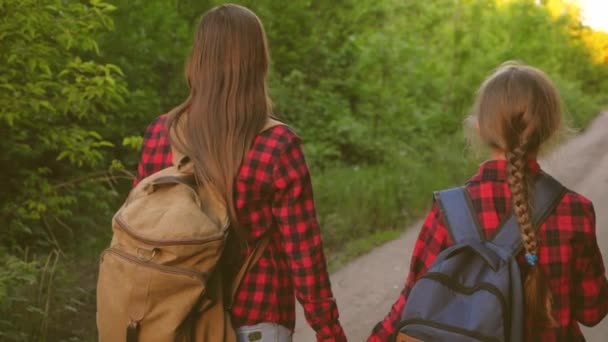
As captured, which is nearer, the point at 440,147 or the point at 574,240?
the point at 574,240

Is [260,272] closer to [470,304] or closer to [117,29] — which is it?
[470,304]

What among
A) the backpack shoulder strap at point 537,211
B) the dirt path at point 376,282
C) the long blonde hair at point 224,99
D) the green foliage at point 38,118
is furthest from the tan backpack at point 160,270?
the green foliage at point 38,118

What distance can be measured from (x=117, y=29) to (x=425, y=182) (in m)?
5.11

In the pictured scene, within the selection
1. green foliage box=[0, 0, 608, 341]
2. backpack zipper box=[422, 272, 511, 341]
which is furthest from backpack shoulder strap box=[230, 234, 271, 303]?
green foliage box=[0, 0, 608, 341]

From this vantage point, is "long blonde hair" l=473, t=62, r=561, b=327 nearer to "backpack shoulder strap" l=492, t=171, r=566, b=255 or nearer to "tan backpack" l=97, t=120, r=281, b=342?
"backpack shoulder strap" l=492, t=171, r=566, b=255

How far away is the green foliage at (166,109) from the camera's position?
4883 millimetres

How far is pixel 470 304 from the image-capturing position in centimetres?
208

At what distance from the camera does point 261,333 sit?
7.75 ft

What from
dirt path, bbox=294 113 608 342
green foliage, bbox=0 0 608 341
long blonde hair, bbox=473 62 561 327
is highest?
long blonde hair, bbox=473 62 561 327

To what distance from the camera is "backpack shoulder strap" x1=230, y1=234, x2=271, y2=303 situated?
2318mm

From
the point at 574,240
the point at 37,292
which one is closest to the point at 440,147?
the point at 37,292

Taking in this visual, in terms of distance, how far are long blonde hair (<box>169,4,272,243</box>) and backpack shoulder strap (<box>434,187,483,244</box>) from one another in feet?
2.09

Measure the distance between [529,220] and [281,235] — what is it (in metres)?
0.79

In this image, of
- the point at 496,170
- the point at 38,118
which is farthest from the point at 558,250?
the point at 38,118
